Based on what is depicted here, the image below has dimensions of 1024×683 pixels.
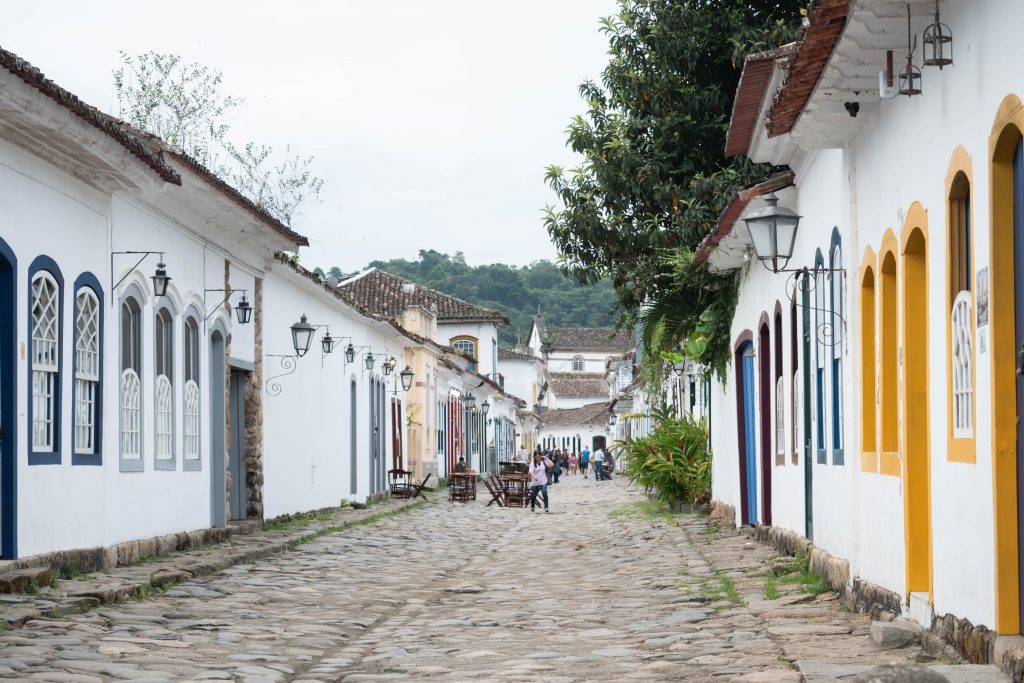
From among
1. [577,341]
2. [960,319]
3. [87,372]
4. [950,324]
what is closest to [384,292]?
[87,372]

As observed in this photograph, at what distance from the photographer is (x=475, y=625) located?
32.3 ft

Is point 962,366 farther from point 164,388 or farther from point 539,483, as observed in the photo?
point 539,483

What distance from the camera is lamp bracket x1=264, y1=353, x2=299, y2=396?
65.8 ft

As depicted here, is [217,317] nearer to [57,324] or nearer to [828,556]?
[57,324]

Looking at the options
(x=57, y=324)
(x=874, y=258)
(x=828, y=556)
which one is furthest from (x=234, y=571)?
(x=874, y=258)

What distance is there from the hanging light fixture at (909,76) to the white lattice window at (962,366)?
42.4 inches

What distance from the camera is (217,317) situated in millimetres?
17281

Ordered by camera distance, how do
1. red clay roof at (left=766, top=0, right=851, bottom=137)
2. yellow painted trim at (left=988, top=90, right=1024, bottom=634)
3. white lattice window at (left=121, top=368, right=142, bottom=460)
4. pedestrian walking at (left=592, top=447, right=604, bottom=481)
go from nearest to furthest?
yellow painted trim at (left=988, top=90, right=1024, bottom=634) < red clay roof at (left=766, top=0, right=851, bottom=137) < white lattice window at (left=121, top=368, right=142, bottom=460) < pedestrian walking at (left=592, top=447, right=604, bottom=481)

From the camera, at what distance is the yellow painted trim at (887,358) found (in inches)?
336

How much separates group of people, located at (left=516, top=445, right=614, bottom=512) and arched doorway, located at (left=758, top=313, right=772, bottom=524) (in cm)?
1259

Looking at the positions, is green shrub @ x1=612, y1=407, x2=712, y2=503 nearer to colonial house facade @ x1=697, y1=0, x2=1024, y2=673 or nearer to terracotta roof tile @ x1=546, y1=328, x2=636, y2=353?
colonial house facade @ x1=697, y1=0, x2=1024, y2=673

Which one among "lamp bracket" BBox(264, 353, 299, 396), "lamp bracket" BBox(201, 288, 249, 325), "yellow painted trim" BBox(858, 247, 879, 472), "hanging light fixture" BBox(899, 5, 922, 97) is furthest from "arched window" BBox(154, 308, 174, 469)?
"hanging light fixture" BBox(899, 5, 922, 97)

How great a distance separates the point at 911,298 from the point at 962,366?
1.25m

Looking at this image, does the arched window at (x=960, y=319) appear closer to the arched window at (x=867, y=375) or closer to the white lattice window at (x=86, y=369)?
the arched window at (x=867, y=375)
